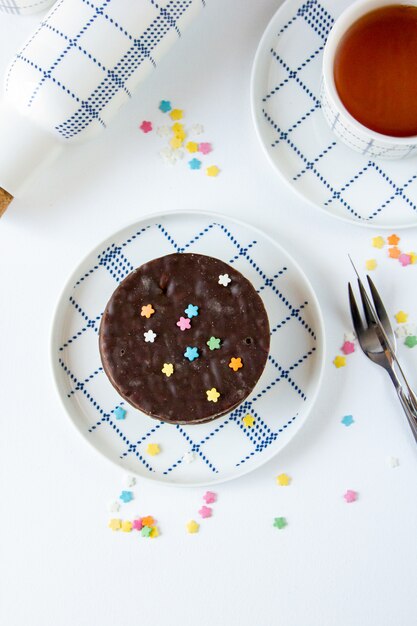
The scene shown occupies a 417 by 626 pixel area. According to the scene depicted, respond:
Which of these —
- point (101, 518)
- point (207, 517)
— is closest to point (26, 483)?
point (101, 518)

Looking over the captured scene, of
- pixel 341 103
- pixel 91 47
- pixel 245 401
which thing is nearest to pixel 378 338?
pixel 245 401

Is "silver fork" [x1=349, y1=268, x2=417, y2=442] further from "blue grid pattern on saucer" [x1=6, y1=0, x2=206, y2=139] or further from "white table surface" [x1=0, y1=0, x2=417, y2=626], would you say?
"blue grid pattern on saucer" [x1=6, y1=0, x2=206, y2=139]

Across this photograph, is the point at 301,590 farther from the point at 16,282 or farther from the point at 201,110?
the point at 201,110

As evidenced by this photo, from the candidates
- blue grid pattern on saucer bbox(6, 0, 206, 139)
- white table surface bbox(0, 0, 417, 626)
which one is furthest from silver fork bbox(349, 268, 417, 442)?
blue grid pattern on saucer bbox(6, 0, 206, 139)

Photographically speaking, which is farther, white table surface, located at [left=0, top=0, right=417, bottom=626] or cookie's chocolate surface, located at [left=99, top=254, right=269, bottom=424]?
white table surface, located at [left=0, top=0, right=417, bottom=626]

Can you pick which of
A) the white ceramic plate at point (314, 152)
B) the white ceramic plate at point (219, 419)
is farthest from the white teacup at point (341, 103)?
the white ceramic plate at point (219, 419)

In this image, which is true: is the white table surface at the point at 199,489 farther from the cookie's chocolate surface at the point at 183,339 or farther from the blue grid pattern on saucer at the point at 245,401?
the cookie's chocolate surface at the point at 183,339
